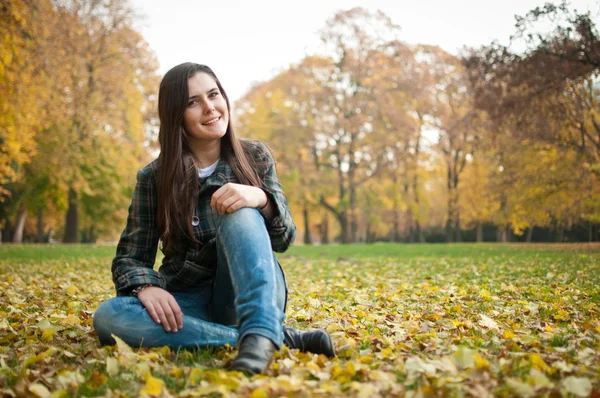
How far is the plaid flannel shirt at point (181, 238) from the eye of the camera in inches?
120

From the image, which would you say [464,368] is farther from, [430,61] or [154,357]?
[430,61]

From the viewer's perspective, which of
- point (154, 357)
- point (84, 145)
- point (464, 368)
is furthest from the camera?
point (84, 145)

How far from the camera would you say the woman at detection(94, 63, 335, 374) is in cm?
274

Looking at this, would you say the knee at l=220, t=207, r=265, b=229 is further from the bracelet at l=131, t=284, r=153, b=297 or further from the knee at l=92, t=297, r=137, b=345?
the knee at l=92, t=297, r=137, b=345

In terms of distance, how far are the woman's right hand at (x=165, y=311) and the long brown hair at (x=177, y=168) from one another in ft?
1.33

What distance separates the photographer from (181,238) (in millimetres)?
3143

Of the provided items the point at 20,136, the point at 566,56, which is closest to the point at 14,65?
the point at 20,136

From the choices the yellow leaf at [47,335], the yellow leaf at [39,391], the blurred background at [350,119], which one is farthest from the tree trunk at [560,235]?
the yellow leaf at [39,391]

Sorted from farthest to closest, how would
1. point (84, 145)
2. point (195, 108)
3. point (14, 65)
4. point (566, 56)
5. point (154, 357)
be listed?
point (84, 145) < point (566, 56) < point (14, 65) < point (195, 108) < point (154, 357)

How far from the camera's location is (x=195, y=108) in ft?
10.4

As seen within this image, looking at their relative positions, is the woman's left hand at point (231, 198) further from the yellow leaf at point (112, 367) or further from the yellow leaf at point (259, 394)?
the yellow leaf at point (259, 394)

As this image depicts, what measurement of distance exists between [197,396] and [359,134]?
2655cm

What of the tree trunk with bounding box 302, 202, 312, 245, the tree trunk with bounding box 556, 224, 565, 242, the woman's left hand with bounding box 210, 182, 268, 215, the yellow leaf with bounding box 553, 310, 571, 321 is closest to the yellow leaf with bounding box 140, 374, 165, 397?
the woman's left hand with bounding box 210, 182, 268, 215

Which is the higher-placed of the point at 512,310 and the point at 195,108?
the point at 195,108
